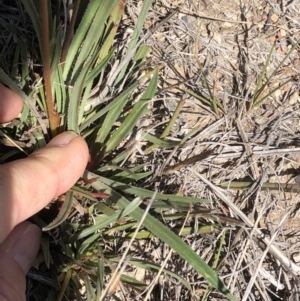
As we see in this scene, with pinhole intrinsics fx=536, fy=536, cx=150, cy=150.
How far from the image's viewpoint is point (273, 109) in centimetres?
159

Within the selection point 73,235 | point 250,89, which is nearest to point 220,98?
point 250,89

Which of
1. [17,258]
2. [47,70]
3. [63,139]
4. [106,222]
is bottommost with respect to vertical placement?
[17,258]

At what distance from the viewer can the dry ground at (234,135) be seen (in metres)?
1.42

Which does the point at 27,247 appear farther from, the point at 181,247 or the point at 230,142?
the point at 230,142

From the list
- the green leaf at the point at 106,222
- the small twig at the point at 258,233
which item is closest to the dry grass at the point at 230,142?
the small twig at the point at 258,233

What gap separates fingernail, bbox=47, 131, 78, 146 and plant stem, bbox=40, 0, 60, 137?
0.05m

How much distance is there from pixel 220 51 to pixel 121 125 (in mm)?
457

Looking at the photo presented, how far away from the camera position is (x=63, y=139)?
128cm

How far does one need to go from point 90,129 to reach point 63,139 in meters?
0.14

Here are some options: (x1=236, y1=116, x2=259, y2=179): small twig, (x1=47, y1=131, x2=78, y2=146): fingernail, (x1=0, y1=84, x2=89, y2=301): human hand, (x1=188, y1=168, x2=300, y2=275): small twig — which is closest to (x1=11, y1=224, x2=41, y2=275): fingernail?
(x1=0, y1=84, x2=89, y2=301): human hand

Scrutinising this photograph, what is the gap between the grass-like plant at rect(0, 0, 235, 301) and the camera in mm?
1271

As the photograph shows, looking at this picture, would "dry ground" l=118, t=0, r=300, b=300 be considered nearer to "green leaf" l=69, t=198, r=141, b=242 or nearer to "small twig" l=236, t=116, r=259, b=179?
"small twig" l=236, t=116, r=259, b=179

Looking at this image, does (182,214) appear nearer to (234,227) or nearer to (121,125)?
(234,227)

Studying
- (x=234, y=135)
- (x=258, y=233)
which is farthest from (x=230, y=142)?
(x=258, y=233)
